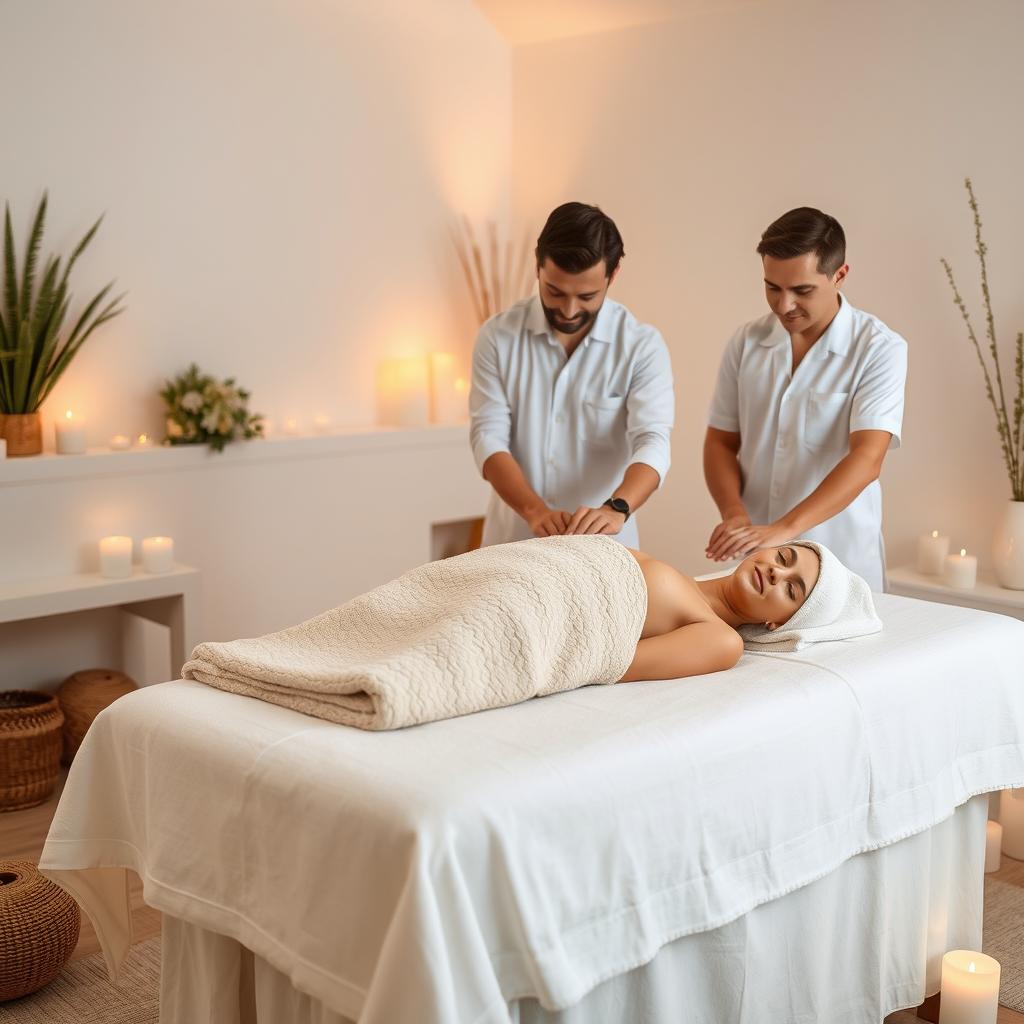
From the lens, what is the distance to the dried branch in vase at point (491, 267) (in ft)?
14.3

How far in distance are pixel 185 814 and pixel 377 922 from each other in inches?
14.4

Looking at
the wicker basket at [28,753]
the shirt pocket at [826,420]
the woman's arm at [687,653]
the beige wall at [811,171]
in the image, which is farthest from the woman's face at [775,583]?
the wicker basket at [28,753]

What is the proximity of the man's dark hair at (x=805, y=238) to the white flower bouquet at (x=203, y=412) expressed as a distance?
174 centimetres

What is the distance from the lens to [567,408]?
279 centimetres

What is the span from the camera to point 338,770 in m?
1.44

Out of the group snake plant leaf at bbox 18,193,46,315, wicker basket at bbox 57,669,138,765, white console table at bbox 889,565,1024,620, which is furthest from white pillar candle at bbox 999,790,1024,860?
snake plant leaf at bbox 18,193,46,315

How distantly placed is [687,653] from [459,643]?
0.42 m

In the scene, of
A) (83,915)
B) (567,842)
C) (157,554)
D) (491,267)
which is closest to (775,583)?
(567,842)

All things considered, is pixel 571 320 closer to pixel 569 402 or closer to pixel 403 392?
pixel 569 402

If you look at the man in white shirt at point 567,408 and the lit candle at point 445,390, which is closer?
the man in white shirt at point 567,408

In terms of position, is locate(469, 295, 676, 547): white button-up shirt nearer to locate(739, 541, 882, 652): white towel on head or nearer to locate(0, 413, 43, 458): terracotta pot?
locate(739, 541, 882, 652): white towel on head

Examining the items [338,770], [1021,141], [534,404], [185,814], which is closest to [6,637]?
[534,404]

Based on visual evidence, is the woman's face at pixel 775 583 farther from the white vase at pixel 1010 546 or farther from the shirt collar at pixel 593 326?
the white vase at pixel 1010 546

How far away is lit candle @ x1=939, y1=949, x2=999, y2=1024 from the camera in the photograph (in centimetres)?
198
